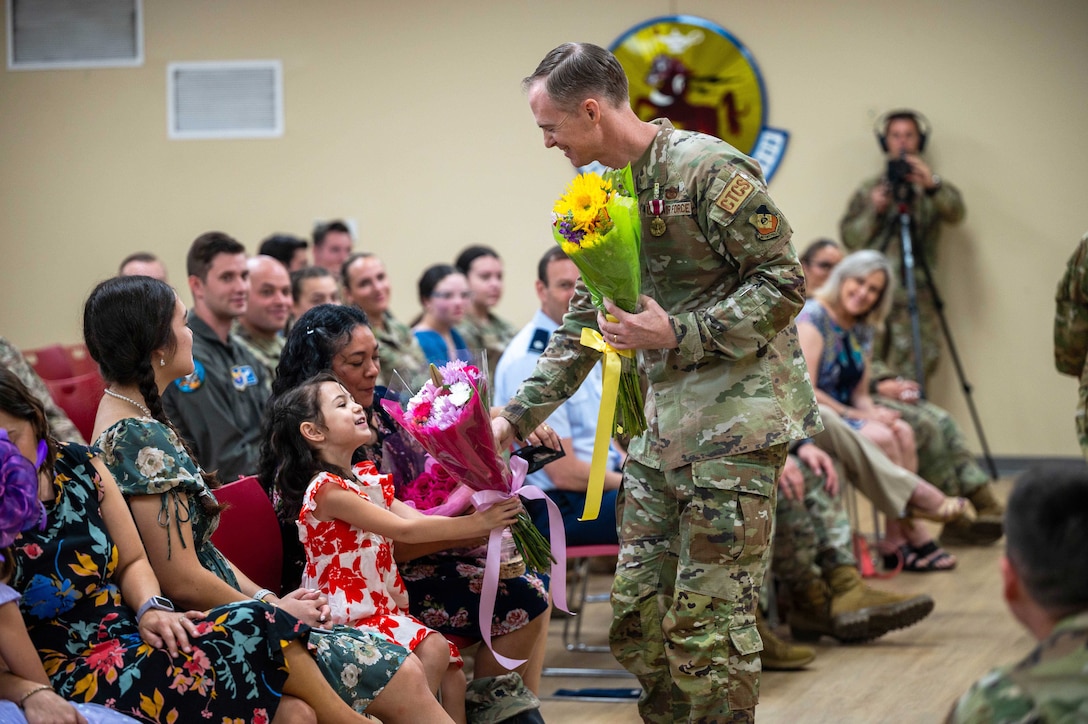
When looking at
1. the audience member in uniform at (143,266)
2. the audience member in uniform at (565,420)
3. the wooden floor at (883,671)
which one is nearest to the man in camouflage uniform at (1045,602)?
the wooden floor at (883,671)

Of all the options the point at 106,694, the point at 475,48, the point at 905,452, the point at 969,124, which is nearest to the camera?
the point at 106,694

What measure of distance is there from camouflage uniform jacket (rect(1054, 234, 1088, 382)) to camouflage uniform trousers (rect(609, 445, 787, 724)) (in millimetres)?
918

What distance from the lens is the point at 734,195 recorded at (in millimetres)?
2369

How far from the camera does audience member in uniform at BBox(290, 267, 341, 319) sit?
484 cm

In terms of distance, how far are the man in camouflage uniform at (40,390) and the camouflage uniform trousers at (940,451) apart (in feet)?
11.7

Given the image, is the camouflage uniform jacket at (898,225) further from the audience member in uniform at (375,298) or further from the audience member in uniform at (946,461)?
the audience member in uniform at (375,298)

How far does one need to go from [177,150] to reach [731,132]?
3726mm

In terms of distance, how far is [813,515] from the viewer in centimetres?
422

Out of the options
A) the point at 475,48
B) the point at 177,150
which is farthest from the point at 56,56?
the point at 475,48

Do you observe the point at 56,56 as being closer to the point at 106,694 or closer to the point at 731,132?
the point at 731,132

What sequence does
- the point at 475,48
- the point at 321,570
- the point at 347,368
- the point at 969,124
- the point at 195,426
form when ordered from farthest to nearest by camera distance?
the point at 475,48
the point at 969,124
the point at 195,426
the point at 347,368
the point at 321,570

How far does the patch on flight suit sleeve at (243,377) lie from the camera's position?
4.09 metres

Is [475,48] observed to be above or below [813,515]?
above

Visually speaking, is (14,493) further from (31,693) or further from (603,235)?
(603,235)
